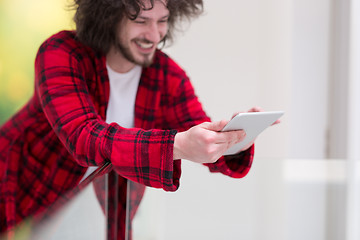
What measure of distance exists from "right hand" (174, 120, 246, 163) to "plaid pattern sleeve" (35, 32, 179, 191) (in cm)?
2

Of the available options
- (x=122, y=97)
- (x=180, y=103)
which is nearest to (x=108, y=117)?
(x=122, y=97)

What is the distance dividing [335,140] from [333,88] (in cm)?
19

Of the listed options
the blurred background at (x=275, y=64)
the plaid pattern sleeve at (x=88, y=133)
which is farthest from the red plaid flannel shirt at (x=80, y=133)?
the blurred background at (x=275, y=64)

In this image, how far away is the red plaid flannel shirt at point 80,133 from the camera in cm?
67

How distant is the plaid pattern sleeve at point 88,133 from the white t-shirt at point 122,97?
97 millimetres

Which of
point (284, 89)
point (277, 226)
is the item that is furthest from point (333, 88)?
point (277, 226)

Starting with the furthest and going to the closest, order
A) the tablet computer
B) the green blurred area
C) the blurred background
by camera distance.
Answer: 1. the green blurred area
2. the blurred background
3. the tablet computer

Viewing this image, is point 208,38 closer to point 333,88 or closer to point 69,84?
point 333,88

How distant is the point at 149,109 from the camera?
0.93 meters

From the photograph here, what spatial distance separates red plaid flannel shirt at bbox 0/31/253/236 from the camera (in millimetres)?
672

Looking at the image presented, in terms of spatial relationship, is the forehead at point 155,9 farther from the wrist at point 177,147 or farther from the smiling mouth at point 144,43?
the wrist at point 177,147

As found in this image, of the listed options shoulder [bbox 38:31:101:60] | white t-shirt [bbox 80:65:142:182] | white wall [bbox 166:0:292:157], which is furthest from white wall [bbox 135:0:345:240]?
shoulder [bbox 38:31:101:60]

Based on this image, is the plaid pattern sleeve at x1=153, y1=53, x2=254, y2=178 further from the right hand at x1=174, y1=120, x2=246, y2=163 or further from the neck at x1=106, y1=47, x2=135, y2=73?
the right hand at x1=174, y1=120, x2=246, y2=163

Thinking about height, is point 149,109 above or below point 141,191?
above
